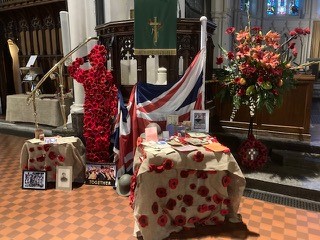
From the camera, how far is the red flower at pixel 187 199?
8.73ft

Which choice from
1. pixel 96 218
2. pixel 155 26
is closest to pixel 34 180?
pixel 96 218

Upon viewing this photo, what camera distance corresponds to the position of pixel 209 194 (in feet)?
8.79

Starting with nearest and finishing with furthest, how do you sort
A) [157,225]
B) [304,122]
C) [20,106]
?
[157,225] → [304,122] → [20,106]

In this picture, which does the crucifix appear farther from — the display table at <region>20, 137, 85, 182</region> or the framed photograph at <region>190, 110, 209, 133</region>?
the display table at <region>20, 137, 85, 182</region>

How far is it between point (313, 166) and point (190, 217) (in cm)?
190

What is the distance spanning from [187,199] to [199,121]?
0.88 m

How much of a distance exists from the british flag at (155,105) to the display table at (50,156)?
0.58m

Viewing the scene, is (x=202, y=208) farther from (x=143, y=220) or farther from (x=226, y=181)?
→ (x=143, y=220)

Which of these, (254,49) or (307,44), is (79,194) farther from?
(307,44)

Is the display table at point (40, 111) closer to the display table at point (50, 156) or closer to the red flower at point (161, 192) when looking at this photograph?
the display table at point (50, 156)

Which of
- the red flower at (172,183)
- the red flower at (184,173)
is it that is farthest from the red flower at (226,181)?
the red flower at (172,183)

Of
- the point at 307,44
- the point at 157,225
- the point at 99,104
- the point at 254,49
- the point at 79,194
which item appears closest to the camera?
the point at 157,225

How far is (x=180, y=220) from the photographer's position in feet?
8.74

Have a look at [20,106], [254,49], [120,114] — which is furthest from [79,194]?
[20,106]
